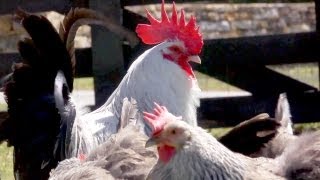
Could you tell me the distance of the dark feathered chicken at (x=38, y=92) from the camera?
5.72m

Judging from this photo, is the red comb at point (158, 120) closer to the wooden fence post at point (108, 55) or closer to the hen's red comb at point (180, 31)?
the hen's red comb at point (180, 31)

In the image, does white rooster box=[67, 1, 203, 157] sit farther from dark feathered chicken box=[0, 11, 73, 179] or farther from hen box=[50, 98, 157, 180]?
hen box=[50, 98, 157, 180]

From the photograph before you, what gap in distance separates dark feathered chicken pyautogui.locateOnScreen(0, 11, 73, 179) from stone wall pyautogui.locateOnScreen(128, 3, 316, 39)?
31.4 ft

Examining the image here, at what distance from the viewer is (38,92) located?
228 inches

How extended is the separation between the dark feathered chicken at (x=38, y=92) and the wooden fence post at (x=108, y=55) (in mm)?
1626

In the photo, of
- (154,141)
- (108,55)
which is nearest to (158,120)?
(154,141)

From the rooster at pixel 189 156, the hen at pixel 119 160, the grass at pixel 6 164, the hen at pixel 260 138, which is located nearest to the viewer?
the rooster at pixel 189 156

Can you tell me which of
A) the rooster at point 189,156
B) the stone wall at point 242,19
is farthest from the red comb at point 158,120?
the stone wall at point 242,19

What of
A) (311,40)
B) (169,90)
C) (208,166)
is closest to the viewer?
(208,166)

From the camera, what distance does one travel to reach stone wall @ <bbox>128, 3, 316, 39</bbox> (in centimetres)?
1548

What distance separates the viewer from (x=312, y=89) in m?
8.55

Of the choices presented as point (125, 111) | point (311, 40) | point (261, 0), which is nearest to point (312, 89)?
point (311, 40)

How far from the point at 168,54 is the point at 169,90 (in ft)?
0.91

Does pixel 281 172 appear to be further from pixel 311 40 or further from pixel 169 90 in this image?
pixel 311 40
